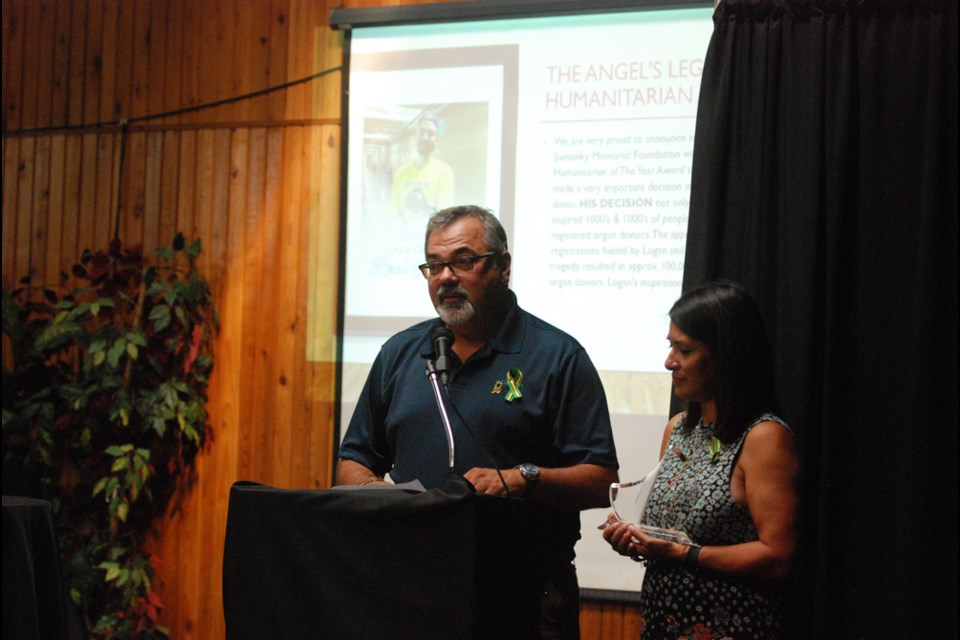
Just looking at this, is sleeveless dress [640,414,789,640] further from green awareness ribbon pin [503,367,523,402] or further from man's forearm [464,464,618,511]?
green awareness ribbon pin [503,367,523,402]

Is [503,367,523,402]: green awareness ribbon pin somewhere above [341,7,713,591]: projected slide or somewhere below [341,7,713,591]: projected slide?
below

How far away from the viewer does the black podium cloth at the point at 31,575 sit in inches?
93.0

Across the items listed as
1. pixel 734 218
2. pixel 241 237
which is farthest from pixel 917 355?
pixel 241 237

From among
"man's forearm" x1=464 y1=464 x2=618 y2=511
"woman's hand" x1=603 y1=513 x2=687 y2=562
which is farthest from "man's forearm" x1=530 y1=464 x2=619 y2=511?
"woman's hand" x1=603 y1=513 x2=687 y2=562

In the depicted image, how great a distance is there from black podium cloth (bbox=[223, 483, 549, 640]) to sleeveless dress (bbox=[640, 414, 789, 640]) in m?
0.36

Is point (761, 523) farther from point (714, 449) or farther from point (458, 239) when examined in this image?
point (458, 239)

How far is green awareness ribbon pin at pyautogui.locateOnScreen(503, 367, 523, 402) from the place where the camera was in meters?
2.32

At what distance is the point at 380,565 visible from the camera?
70.8 inches

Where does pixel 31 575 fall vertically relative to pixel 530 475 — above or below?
below

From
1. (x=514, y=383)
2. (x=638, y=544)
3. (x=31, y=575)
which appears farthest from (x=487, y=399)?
(x=31, y=575)

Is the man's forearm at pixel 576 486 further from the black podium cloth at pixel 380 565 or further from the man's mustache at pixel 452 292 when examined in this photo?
the man's mustache at pixel 452 292

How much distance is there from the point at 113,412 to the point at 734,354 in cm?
267

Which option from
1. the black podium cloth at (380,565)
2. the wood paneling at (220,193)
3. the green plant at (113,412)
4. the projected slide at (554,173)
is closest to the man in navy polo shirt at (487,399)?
the black podium cloth at (380,565)

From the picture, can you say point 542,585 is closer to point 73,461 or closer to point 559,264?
point 559,264
